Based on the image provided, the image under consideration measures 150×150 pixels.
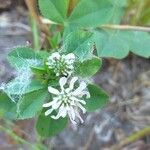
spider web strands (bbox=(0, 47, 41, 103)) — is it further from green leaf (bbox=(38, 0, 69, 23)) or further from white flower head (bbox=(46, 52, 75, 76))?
green leaf (bbox=(38, 0, 69, 23))

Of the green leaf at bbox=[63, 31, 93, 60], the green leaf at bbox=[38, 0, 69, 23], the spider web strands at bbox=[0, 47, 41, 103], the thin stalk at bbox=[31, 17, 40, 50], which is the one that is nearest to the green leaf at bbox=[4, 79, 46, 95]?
the spider web strands at bbox=[0, 47, 41, 103]

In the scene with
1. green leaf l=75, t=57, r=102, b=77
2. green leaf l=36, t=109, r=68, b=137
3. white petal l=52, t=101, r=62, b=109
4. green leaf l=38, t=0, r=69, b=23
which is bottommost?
green leaf l=36, t=109, r=68, b=137

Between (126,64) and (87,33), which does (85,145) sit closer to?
(126,64)

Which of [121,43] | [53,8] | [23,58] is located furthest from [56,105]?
[121,43]

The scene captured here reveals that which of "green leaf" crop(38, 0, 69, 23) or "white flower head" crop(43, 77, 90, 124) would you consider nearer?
"white flower head" crop(43, 77, 90, 124)

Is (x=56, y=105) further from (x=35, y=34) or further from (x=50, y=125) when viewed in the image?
(x=35, y=34)

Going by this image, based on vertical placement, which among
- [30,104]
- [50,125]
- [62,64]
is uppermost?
[62,64]

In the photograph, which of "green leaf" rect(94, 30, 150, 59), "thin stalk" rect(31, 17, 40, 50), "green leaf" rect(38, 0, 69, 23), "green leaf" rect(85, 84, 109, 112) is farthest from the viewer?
"thin stalk" rect(31, 17, 40, 50)
